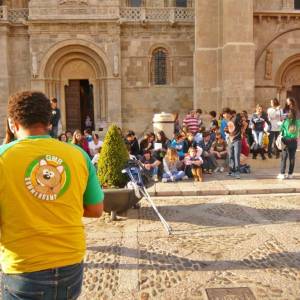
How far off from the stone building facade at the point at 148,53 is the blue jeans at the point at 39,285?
17.7m

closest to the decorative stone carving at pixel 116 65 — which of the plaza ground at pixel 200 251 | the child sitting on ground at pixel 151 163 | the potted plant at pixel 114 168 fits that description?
the child sitting on ground at pixel 151 163

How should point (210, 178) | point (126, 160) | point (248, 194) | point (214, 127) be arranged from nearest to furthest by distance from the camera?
point (126, 160), point (248, 194), point (210, 178), point (214, 127)

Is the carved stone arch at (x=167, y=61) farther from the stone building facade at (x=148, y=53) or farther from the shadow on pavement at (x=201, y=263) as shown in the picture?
the shadow on pavement at (x=201, y=263)

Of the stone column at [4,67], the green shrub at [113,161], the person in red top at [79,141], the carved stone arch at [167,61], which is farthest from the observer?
the carved stone arch at [167,61]

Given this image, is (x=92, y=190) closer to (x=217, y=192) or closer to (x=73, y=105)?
(x=217, y=192)

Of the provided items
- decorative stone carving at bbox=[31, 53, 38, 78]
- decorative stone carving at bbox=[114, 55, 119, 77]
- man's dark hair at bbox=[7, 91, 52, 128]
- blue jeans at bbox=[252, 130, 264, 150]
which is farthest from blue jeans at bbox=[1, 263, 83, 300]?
decorative stone carving at bbox=[31, 53, 38, 78]

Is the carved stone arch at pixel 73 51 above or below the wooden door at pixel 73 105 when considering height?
above

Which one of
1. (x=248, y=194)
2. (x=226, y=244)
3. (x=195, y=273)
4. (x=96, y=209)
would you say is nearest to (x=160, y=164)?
(x=248, y=194)

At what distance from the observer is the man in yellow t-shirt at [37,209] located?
199 centimetres

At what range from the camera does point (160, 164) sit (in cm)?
1075

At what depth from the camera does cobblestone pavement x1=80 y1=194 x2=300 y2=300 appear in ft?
13.2

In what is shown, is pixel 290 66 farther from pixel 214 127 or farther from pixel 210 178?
pixel 210 178

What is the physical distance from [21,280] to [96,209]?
0.63 m

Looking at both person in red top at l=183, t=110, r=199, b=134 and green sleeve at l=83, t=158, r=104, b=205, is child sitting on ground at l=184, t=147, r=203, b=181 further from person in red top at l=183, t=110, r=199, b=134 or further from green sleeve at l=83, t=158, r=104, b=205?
green sleeve at l=83, t=158, r=104, b=205
